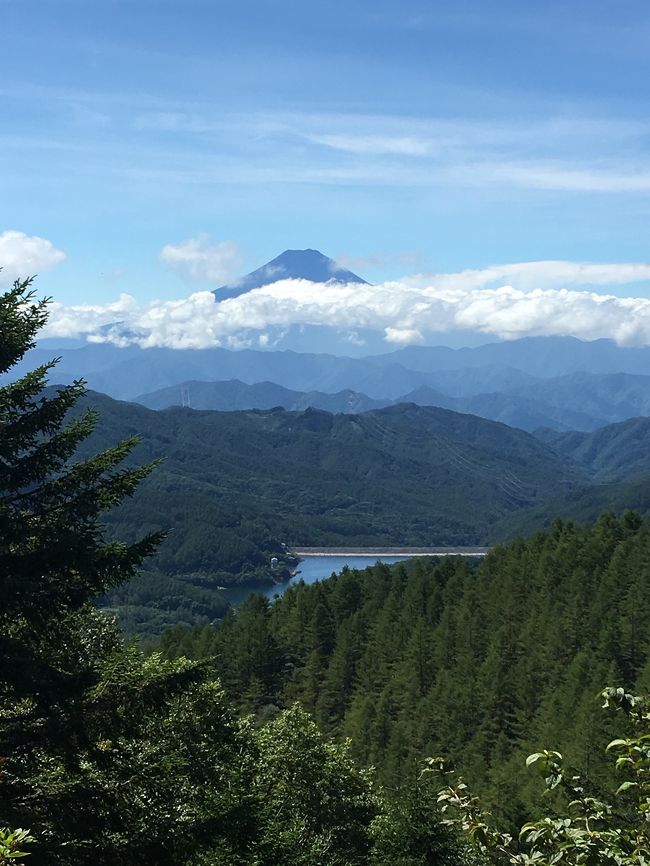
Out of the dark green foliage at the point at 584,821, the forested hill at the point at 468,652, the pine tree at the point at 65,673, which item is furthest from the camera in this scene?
the forested hill at the point at 468,652

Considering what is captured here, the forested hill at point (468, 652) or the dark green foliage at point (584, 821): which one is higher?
the dark green foliage at point (584, 821)

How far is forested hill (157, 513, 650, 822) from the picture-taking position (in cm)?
5541

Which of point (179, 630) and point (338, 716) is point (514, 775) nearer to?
point (338, 716)

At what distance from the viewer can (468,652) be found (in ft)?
253

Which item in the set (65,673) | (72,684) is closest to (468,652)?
(65,673)

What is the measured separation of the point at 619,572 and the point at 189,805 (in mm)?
64895

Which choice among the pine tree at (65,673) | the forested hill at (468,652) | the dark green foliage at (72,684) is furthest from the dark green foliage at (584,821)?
the forested hill at (468,652)

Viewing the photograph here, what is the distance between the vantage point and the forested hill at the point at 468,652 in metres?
55.4

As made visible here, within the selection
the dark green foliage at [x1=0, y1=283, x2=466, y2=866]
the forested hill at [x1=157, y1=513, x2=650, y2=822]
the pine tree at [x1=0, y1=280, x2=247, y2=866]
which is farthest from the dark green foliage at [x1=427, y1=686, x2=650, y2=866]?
the forested hill at [x1=157, y1=513, x2=650, y2=822]

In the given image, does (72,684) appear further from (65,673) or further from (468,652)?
(468,652)

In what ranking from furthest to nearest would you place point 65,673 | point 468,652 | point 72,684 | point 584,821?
point 468,652 → point 65,673 → point 72,684 → point 584,821

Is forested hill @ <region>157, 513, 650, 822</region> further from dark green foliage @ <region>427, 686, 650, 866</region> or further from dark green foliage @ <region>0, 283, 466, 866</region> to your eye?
dark green foliage @ <region>427, 686, 650, 866</region>

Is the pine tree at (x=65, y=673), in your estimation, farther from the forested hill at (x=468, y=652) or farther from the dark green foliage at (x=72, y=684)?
the forested hill at (x=468, y=652)

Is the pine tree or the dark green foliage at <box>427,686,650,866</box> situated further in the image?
the pine tree
